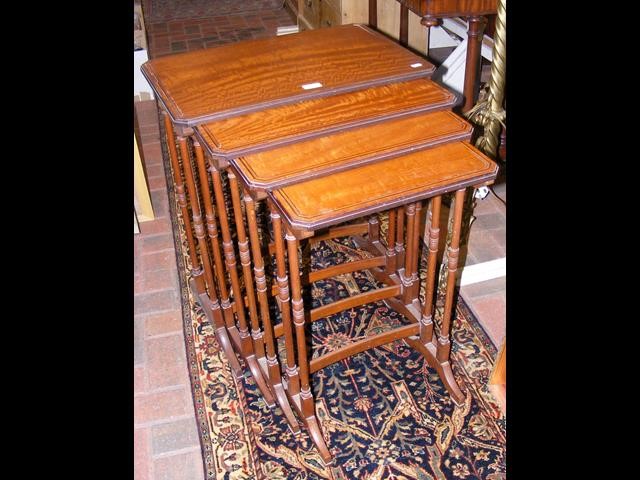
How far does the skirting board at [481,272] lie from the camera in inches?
101

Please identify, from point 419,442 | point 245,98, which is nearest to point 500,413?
point 419,442

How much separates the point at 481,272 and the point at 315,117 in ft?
4.12

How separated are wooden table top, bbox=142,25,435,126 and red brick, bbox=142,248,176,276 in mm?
1080

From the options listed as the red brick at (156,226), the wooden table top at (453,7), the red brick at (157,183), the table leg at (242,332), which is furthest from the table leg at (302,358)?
the red brick at (157,183)

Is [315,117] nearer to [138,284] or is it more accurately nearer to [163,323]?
[163,323]

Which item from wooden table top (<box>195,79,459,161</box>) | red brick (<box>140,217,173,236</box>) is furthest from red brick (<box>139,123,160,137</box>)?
wooden table top (<box>195,79,459,161</box>)

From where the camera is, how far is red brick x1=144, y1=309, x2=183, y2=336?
2.41 meters

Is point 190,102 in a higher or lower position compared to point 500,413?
higher

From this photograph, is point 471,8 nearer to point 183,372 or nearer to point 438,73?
point 438,73

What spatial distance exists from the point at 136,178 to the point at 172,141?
1.01 metres

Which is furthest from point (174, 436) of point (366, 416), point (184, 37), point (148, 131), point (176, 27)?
point (176, 27)

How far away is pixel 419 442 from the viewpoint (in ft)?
6.41

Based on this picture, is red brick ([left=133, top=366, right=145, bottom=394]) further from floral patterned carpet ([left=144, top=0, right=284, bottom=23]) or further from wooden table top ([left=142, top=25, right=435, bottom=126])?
floral patterned carpet ([left=144, top=0, right=284, bottom=23])

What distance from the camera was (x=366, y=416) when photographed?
204 cm
